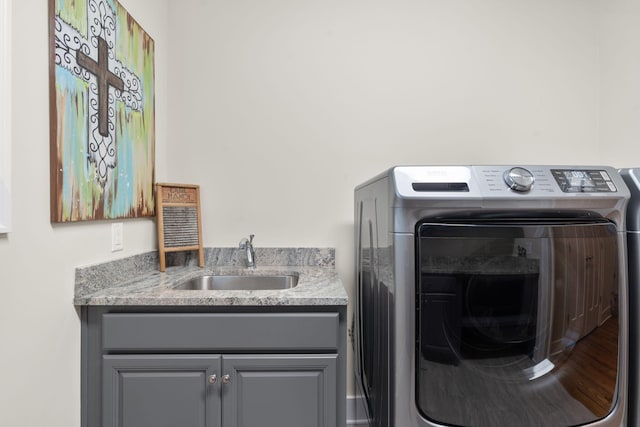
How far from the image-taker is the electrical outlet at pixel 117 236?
148 centimetres

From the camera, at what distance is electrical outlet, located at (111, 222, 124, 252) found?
4.84 feet

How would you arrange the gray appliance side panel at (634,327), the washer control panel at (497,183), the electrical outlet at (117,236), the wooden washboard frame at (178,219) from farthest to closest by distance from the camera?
1. the wooden washboard frame at (178,219)
2. the electrical outlet at (117,236)
3. the gray appliance side panel at (634,327)
4. the washer control panel at (497,183)

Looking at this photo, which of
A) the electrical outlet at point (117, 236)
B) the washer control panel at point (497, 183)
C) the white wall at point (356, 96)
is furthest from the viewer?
the white wall at point (356, 96)

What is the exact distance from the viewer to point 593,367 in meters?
1.16

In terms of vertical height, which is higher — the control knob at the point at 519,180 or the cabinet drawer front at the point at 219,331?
the control knob at the point at 519,180

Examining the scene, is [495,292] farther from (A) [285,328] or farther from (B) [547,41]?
(B) [547,41]

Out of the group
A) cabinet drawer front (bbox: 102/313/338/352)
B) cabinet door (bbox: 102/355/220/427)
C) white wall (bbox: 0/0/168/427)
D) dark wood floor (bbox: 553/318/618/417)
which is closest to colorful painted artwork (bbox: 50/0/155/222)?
white wall (bbox: 0/0/168/427)

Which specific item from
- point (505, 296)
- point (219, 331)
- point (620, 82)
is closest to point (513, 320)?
point (505, 296)

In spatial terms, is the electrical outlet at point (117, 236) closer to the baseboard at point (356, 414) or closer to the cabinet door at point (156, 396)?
the cabinet door at point (156, 396)

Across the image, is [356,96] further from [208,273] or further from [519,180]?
[208,273]

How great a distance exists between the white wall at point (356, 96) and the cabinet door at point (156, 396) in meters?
0.82

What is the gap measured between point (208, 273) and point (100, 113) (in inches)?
34.7

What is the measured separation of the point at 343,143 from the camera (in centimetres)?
201

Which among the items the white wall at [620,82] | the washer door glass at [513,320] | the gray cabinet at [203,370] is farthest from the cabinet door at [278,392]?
the white wall at [620,82]
